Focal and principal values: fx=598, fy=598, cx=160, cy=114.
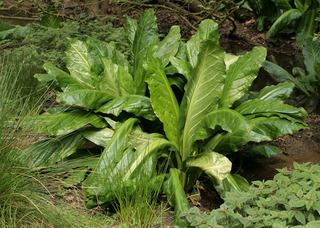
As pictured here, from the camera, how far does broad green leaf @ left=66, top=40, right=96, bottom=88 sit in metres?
5.04

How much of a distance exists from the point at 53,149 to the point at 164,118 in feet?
2.92

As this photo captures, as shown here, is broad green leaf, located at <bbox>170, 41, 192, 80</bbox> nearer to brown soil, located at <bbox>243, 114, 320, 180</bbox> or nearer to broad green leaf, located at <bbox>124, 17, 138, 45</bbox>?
broad green leaf, located at <bbox>124, 17, 138, 45</bbox>

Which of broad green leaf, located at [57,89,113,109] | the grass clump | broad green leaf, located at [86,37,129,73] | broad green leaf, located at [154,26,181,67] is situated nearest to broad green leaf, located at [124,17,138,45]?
broad green leaf, located at [86,37,129,73]

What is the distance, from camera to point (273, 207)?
3.65m

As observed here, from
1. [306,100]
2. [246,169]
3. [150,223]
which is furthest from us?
[306,100]

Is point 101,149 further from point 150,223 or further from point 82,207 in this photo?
point 150,223

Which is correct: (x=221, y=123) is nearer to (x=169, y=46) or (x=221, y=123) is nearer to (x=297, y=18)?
(x=169, y=46)

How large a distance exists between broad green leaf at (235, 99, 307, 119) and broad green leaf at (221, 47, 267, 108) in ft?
0.34

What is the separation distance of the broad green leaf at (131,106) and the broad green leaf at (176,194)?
537mm

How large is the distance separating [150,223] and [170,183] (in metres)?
0.46

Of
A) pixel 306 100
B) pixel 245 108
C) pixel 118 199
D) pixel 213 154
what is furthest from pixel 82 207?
pixel 306 100

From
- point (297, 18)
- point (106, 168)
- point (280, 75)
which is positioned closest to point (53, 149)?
point (106, 168)

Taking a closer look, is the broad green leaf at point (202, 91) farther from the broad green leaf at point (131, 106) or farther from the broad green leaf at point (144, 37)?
the broad green leaf at point (144, 37)

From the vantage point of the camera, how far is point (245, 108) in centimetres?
482
